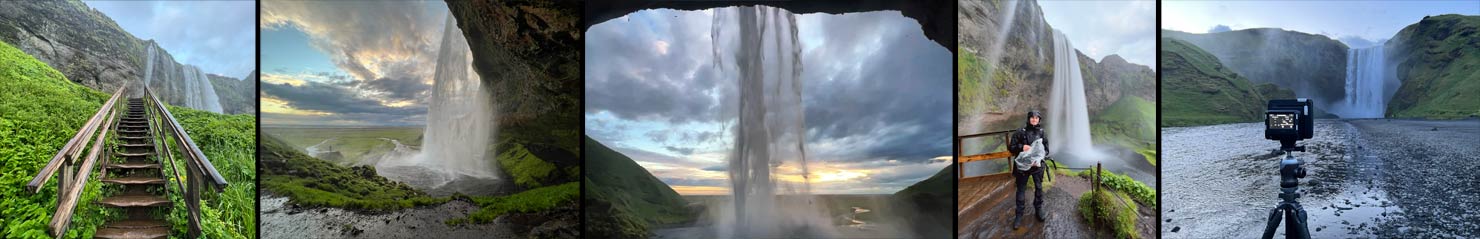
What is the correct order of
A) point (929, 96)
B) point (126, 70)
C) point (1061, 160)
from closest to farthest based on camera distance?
point (126, 70) → point (1061, 160) → point (929, 96)

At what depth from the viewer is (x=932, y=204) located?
5.35m

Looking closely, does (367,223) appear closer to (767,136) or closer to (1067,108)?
(767,136)

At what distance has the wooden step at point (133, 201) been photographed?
4547mm

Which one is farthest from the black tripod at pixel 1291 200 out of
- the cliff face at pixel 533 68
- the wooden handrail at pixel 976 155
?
the cliff face at pixel 533 68

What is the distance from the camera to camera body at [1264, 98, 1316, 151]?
4.24 metres

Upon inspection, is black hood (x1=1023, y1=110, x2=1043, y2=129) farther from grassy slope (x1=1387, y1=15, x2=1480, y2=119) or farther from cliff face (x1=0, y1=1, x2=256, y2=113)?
cliff face (x1=0, y1=1, x2=256, y2=113)

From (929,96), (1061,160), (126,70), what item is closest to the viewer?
(126,70)

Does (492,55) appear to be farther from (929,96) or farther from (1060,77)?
(1060,77)

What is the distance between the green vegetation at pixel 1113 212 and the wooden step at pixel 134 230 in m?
6.28

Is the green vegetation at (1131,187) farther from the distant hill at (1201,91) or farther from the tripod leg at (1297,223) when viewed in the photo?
the tripod leg at (1297,223)

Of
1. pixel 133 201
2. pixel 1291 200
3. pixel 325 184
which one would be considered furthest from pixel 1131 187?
pixel 133 201

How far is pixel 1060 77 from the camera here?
502 cm

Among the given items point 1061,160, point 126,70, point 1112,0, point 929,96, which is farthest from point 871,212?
point 126,70

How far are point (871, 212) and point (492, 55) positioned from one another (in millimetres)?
3192
